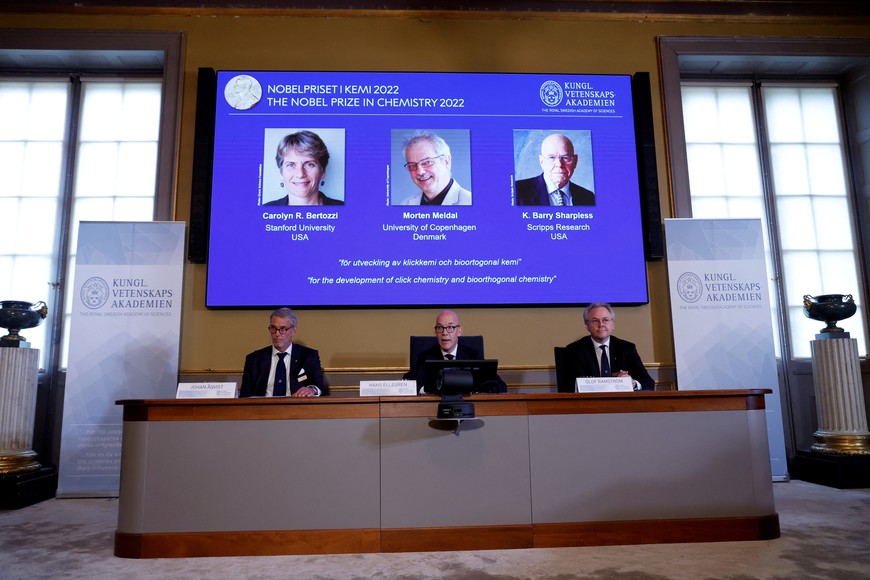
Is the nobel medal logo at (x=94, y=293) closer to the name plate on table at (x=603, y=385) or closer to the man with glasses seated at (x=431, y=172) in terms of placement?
the man with glasses seated at (x=431, y=172)

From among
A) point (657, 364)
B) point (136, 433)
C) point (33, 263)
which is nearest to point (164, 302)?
point (33, 263)

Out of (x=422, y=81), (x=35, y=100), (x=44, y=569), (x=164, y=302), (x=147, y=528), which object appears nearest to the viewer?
(x=44, y=569)

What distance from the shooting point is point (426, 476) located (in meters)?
2.79

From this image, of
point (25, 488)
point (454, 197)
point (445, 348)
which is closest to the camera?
point (445, 348)

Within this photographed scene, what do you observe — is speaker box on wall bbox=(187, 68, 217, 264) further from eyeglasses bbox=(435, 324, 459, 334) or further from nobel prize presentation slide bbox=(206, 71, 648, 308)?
eyeglasses bbox=(435, 324, 459, 334)

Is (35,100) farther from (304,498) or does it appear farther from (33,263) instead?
(304,498)

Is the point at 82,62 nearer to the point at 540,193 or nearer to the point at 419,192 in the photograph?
the point at 419,192

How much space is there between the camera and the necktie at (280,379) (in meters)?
3.76

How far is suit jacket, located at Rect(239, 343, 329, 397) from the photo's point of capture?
3.80m

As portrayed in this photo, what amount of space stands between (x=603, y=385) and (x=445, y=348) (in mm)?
1152

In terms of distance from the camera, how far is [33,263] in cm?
517

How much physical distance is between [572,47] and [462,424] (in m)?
3.77

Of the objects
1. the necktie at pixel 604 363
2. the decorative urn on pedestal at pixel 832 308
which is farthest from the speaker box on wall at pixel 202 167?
the decorative urn on pedestal at pixel 832 308

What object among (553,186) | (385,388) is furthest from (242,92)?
(385,388)
